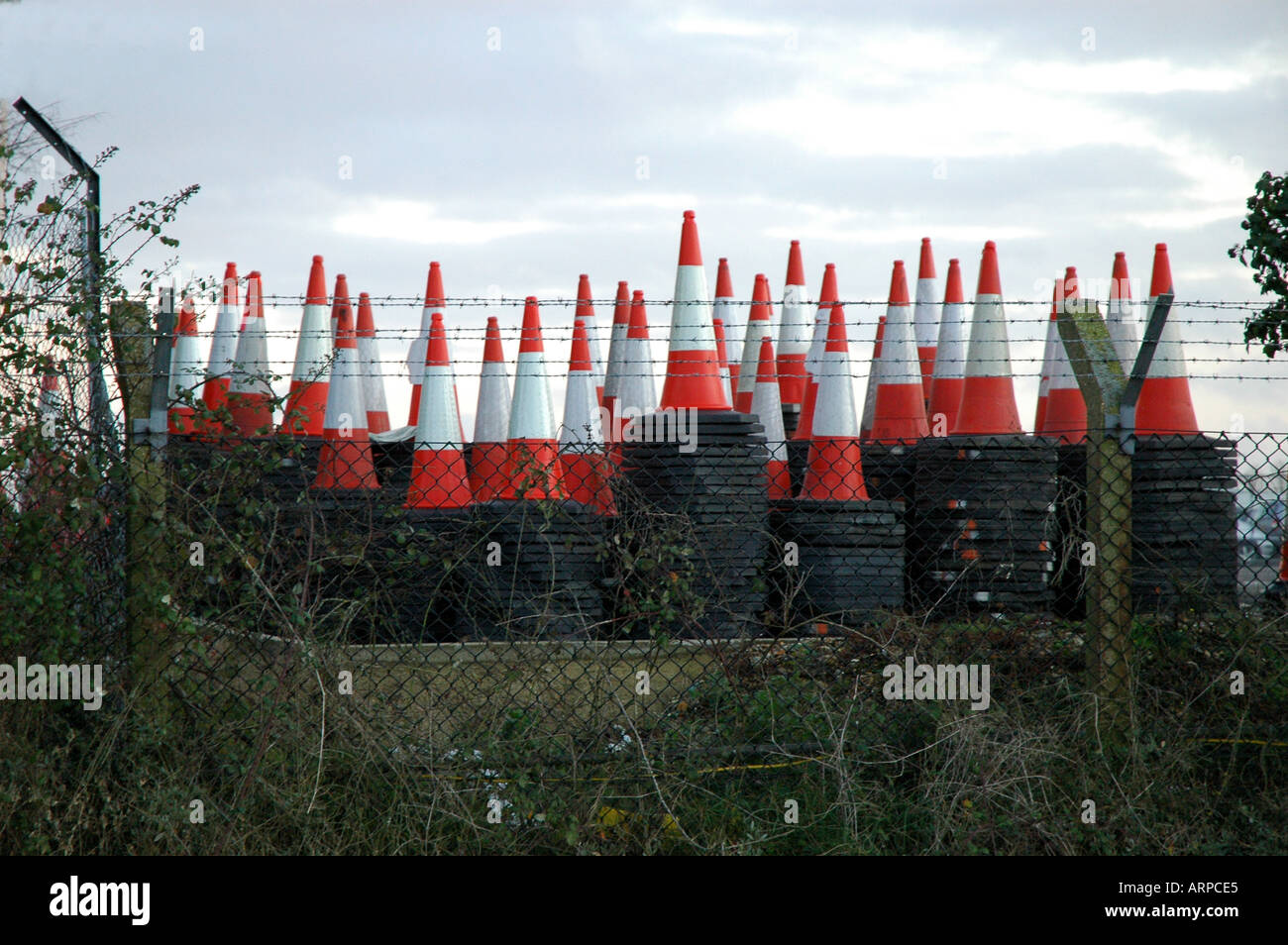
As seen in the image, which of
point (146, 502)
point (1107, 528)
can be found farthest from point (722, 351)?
point (146, 502)

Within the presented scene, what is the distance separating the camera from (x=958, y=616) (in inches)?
206

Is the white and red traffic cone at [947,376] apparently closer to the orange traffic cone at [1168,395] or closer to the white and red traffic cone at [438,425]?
the orange traffic cone at [1168,395]

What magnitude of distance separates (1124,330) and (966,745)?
4.37 m

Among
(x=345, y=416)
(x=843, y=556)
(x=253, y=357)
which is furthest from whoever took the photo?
(x=253, y=357)

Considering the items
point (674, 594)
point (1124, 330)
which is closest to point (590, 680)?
point (674, 594)

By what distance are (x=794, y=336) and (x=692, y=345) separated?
2500mm

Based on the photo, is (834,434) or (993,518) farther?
(834,434)

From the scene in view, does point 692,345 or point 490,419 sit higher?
point 692,345

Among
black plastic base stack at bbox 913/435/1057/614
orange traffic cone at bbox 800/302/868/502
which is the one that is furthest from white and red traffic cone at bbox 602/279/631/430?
black plastic base stack at bbox 913/435/1057/614

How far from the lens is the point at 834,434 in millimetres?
7371

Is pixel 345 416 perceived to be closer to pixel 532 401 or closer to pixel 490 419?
pixel 490 419

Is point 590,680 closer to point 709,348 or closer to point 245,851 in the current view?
point 245,851

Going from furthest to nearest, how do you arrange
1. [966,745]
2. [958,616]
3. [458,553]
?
[958,616], [458,553], [966,745]

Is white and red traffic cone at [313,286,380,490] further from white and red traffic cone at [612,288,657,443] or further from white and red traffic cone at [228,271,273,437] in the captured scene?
white and red traffic cone at [612,288,657,443]
